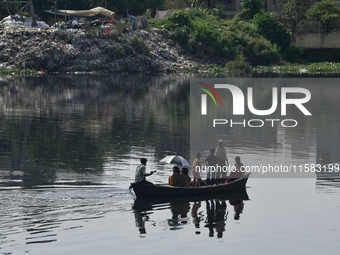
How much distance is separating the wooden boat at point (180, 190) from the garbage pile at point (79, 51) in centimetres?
6011

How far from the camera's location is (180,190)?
101 feet

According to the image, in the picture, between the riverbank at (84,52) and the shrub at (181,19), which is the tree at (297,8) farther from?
the riverbank at (84,52)

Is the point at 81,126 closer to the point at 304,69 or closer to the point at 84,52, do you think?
the point at 84,52

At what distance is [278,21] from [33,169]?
7728 cm

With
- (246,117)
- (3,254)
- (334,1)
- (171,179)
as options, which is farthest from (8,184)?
(334,1)

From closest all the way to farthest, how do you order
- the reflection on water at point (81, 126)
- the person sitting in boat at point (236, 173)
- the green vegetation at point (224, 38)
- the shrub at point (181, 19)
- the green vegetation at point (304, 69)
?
the person sitting in boat at point (236, 173) < the reflection on water at point (81, 126) < the green vegetation at point (304, 69) < the green vegetation at point (224, 38) < the shrub at point (181, 19)

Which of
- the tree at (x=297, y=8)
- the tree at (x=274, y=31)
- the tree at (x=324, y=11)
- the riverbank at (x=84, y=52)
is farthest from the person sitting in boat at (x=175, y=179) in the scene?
the tree at (x=297, y=8)

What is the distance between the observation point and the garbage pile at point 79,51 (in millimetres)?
90000

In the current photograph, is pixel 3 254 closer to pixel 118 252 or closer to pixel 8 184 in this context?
pixel 118 252

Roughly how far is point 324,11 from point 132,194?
84.0 metres

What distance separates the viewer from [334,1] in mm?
117188

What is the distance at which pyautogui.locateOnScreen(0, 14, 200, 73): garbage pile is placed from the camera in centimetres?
9000

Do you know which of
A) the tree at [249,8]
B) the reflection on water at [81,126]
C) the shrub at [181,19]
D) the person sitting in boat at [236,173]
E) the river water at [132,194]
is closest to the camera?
the river water at [132,194]

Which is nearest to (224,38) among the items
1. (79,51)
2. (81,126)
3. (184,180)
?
(79,51)
